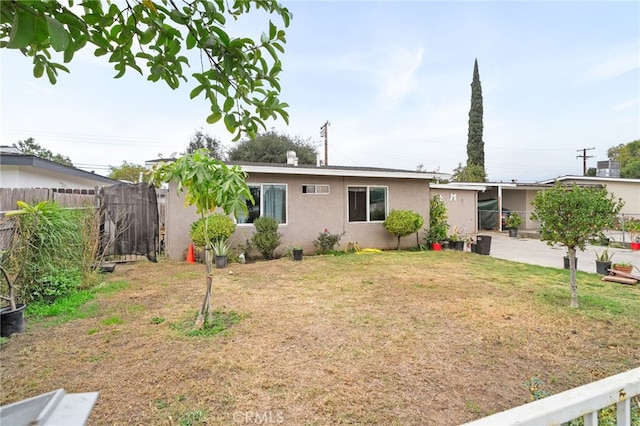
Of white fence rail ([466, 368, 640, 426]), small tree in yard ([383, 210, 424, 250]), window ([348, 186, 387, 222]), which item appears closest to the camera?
white fence rail ([466, 368, 640, 426])

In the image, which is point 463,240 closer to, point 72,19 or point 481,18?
point 481,18

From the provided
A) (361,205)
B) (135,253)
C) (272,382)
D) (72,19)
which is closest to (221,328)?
(272,382)

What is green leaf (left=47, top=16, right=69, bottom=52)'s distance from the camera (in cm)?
67

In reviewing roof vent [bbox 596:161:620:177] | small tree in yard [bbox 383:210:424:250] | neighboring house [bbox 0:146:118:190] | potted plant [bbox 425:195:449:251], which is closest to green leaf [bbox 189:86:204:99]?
neighboring house [bbox 0:146:118:190]

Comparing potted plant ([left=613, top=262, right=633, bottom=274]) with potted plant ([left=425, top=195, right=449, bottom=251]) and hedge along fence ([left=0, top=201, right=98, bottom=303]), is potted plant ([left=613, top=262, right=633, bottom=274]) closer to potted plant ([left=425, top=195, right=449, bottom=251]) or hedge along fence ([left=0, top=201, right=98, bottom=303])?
potted plant ([left=425, top=195, right=449, bottom=251])

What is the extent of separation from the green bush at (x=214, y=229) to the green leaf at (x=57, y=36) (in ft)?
22.7

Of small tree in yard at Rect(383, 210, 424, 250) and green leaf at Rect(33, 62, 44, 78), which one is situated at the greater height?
green leaf at Rect(33, 62, 44, 78)

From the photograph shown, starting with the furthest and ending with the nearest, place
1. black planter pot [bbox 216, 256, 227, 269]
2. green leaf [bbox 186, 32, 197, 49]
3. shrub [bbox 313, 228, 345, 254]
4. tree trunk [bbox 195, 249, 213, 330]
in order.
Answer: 1. shrub [bbox 313, 228, 345, 254]
2. black planter pot [bbox 216, 256, 227, 269]
3. tree trunk [bbox 195, 249, 213, 330]
4. green leaf [bbox 186, 32, 197, 49]

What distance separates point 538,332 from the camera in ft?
11.7

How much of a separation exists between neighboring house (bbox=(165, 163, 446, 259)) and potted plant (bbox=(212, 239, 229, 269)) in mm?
776

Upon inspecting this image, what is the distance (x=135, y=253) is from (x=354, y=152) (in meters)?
21.6

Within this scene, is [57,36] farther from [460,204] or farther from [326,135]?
[326,135]

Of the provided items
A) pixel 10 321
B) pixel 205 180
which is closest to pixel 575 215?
pixel 205 180

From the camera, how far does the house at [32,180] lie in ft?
15.7
